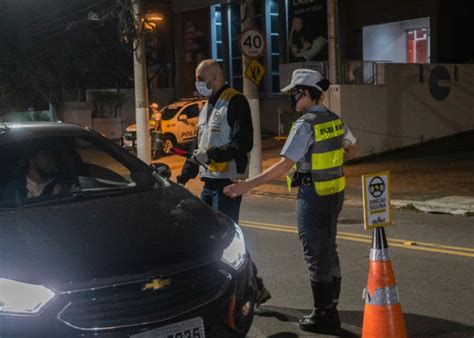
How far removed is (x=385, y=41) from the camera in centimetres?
2884

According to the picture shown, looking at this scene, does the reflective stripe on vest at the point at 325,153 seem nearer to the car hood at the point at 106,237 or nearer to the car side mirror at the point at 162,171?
the car hood at the point at 106,237

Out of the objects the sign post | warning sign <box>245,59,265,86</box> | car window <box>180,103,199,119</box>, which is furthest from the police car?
warning sign <box>245,59,265,86</box>

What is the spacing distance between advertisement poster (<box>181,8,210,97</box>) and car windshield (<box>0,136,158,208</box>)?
29.2 m

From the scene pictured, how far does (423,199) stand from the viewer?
11125 millimetres

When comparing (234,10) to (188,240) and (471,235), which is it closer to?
(471,235)

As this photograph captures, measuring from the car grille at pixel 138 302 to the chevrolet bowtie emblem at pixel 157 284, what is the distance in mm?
11

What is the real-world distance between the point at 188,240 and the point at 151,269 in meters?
0.37

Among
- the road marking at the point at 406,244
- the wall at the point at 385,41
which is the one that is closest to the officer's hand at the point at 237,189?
the road marking at the point at 406,244

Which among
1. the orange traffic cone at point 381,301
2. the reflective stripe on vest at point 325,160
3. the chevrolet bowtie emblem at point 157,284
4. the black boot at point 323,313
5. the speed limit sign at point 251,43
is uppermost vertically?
the speed limit sign at point 251,43

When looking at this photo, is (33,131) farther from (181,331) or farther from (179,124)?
(179,124)

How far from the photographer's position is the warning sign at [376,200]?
3963mm

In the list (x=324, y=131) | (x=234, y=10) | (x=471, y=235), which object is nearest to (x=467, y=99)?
(x=471, y=235)

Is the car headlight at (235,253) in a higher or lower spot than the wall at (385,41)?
lower

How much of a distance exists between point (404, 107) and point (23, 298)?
16788mm
